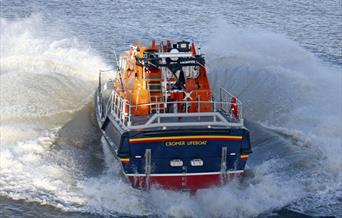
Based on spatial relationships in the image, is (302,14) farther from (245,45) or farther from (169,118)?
(169,118)

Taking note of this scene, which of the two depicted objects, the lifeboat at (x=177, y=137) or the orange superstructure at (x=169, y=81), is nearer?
the lifeboat at (x=177, y=137)

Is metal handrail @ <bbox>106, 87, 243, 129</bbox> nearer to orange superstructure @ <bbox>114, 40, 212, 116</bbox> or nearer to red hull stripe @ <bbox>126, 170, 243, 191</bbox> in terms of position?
orange superstructure @ <bbox>114, 40, 212, 116</bbox>

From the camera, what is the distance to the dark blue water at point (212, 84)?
12.3 m

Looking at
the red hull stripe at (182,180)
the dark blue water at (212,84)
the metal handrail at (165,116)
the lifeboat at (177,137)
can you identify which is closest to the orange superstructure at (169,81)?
the lifeboat at (177,137)

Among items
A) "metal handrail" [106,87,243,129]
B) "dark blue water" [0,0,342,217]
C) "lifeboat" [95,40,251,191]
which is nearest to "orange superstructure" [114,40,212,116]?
"lifeboat" [95,40,251,191]

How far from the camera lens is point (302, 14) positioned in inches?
1289

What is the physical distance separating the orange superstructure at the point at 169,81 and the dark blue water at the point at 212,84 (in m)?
1.79

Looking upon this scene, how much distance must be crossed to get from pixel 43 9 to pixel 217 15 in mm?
9676

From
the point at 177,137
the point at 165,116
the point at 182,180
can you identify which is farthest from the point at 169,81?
the point at 182,180

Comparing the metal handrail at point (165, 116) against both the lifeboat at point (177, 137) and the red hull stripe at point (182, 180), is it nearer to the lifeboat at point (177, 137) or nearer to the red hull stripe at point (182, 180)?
the lifeboat at point (177, 137)

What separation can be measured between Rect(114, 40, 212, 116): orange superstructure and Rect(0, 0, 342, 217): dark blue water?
179 cm

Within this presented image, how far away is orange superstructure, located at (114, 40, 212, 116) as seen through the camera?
529 inches

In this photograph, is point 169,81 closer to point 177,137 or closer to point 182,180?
point 177,137

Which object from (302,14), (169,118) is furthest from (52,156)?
(302,14)
